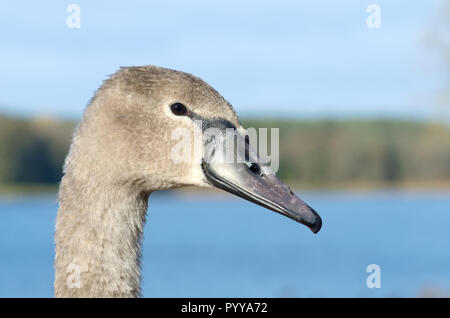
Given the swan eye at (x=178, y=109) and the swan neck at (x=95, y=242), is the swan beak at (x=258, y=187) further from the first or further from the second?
the swan neck at (x=95, y=242)

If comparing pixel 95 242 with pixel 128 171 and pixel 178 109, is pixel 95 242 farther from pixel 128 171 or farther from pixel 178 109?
pixel 178 109

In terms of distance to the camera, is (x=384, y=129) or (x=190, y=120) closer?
(x=190, y=120)

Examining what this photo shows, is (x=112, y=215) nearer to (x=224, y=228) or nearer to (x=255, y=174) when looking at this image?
(x=255, y=174)

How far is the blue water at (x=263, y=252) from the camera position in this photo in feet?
78.2

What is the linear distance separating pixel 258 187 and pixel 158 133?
2.29ft

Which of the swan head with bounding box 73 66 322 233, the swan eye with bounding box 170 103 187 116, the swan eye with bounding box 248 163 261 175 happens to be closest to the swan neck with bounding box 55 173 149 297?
the swan head with bounding box 73 66 322 233

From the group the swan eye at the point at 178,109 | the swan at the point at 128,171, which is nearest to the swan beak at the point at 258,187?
the swan at the point at 128,171

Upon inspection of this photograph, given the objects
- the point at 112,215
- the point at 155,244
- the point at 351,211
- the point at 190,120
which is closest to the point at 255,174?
the point at 190,120

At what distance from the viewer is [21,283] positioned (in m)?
24.4

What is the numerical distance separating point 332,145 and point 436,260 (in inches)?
1645

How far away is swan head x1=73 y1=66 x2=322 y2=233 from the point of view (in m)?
4.59

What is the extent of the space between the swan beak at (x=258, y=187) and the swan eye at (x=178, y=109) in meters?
0.34
